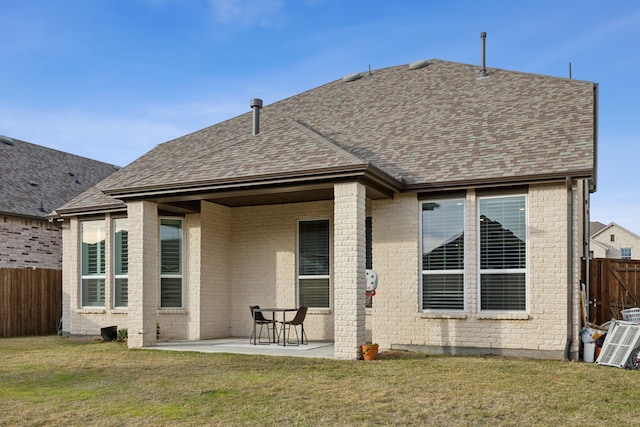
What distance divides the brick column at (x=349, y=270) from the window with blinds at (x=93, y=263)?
7765mm

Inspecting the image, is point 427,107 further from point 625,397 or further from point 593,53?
point 625,397

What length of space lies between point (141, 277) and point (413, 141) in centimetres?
628

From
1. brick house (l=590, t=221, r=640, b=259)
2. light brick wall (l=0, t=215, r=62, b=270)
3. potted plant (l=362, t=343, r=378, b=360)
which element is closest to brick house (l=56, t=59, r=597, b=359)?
potted plant (l=362, t=343, r=378, b=360)

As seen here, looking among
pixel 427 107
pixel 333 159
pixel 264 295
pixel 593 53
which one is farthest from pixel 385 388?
pixel 593 53

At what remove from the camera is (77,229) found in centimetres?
1573

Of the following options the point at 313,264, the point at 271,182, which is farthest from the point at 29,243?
the point at 271,182

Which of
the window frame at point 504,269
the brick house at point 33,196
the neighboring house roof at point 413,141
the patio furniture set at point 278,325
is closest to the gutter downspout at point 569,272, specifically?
the neighboring house roof at point 413,141

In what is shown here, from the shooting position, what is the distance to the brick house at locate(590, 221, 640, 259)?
2103 inches

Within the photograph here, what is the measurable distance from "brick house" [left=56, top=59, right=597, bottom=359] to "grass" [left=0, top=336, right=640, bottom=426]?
1065mm

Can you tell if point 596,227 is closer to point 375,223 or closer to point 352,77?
point 352,77

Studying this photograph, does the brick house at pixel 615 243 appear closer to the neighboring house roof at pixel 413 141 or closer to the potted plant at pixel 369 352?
the neighboring house roof at pixel 413 141

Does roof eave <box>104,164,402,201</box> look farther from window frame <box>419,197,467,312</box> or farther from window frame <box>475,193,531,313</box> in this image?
window frame <box>475,193,531,313</box>

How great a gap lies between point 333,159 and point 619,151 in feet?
38.4

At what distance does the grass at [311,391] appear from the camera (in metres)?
6.20
